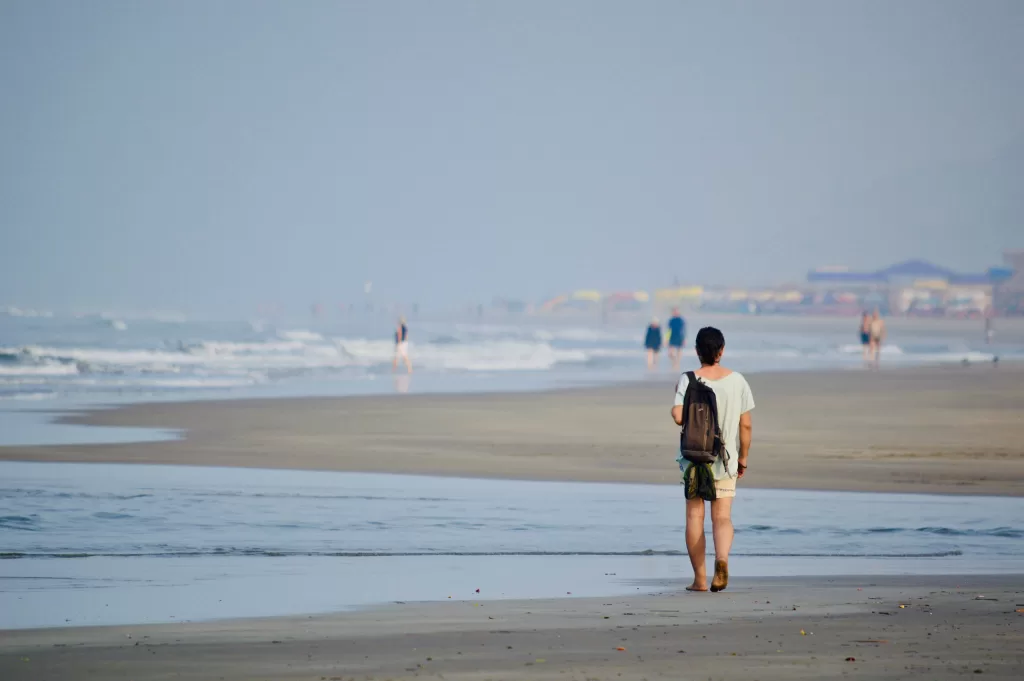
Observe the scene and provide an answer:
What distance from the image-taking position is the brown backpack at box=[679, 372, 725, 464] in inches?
321

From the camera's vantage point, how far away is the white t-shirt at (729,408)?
827 cm

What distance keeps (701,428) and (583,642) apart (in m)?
2.03

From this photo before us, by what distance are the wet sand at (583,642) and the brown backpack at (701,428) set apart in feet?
2.64

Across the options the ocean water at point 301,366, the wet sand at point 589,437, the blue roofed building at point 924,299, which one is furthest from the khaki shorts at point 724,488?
the blue roofed building at point 924,299

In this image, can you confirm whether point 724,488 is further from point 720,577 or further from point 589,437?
point 589,437

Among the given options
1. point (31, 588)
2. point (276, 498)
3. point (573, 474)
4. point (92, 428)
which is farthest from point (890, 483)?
point (92, 428)

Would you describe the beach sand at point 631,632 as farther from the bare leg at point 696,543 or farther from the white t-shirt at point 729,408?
the white t-shirt at point 729,408

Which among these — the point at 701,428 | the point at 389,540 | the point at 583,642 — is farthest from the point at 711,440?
the point at 389,540

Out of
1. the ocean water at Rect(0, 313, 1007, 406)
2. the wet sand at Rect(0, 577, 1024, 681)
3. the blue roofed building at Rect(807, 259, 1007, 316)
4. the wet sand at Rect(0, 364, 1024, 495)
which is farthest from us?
the blue roofed building at Rect(807, 259, 1007, 316)

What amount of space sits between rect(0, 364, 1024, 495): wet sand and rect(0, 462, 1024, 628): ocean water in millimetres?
1407

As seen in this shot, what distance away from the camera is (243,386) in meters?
32.1

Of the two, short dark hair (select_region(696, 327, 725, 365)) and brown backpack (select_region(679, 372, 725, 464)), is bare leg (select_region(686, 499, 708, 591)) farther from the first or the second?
short dark hair (select_region(696, 327, 725, 365))

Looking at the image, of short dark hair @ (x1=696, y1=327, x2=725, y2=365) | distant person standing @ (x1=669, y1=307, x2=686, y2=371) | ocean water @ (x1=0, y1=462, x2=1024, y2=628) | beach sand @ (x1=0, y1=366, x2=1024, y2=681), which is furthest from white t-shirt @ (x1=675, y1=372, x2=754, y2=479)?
distant person standing @ (x1=669, y1=307, x2=686, y2=371)

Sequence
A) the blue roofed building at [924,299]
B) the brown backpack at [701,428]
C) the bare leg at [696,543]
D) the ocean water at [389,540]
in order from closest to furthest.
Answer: the ocean water at [389,540] → the bare leg at [696,543] → the brown backpack at [701,428] → the blue roofed building at [924,299]
